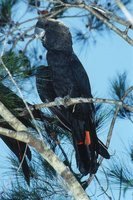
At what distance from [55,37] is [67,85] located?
24 cm

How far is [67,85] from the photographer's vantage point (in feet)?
6.78

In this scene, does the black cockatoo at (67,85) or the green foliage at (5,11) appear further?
the black cockatoo at (67,85)

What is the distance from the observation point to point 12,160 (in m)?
1.93

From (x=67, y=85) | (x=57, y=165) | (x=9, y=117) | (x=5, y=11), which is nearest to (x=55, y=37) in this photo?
(x=67, y=85)

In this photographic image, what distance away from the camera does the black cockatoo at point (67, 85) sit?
6.50ft

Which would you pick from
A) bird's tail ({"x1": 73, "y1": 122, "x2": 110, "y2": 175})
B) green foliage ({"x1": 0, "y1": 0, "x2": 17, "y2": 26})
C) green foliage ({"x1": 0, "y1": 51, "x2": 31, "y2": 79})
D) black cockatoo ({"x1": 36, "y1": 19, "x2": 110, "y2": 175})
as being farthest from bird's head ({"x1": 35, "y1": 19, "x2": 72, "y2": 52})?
green foliage ({"x1": 0, "y1": 51, "x2": 31, "y2": 79})

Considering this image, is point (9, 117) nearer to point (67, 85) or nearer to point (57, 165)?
point (57, 165)

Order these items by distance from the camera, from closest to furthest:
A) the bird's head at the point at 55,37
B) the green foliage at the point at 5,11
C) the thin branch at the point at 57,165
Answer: the thin branch at the point at 57,165 < the green foliage at the point at 5,11 < the bird's head at the point at 55,37

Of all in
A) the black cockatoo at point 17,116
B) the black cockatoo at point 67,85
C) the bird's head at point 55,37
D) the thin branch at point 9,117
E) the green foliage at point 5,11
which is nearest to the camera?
Answer: the thin branch at point 9,117

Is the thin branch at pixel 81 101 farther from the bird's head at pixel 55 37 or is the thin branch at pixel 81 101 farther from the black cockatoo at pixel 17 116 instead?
the bird's head at pixel 55 37

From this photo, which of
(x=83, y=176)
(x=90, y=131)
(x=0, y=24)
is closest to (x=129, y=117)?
(x=90, y=131)

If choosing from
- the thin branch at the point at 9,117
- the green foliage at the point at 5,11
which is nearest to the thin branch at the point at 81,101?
the thin branch at the point at 9,117

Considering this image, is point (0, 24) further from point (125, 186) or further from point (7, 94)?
point (125, 186)

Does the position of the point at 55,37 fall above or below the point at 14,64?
above
